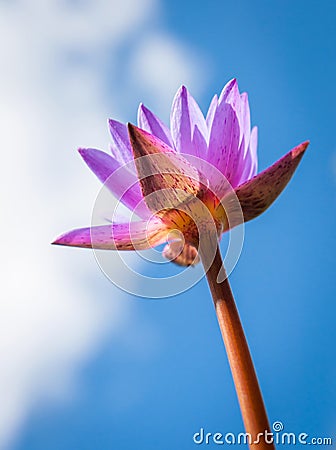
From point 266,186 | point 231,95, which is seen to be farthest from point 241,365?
point 231,95

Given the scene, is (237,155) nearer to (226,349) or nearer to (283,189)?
(283,189)

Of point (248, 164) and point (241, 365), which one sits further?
point (248, 164)

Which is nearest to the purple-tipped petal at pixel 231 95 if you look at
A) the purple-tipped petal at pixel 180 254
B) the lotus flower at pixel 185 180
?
the lotus flower at pixel 185 180

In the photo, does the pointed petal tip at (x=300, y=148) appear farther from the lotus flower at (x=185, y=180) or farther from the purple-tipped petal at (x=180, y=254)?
the purple-tipped petal at (x=180, y=254)

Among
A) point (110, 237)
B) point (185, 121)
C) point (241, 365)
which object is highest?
point (185, 121)

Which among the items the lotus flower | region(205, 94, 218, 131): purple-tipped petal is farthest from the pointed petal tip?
region(205, 94, 218, 131): purple-tipped petal

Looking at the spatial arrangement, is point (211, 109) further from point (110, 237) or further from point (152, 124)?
point (110, 237)

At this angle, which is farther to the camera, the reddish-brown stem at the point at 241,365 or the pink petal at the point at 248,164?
the pink petal at the point at 248,164

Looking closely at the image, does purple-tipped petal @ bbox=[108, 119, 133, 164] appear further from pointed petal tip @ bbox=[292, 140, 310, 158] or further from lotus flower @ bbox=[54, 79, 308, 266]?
pointed petal tip @ bbox=[292, 140, 310, 158]
